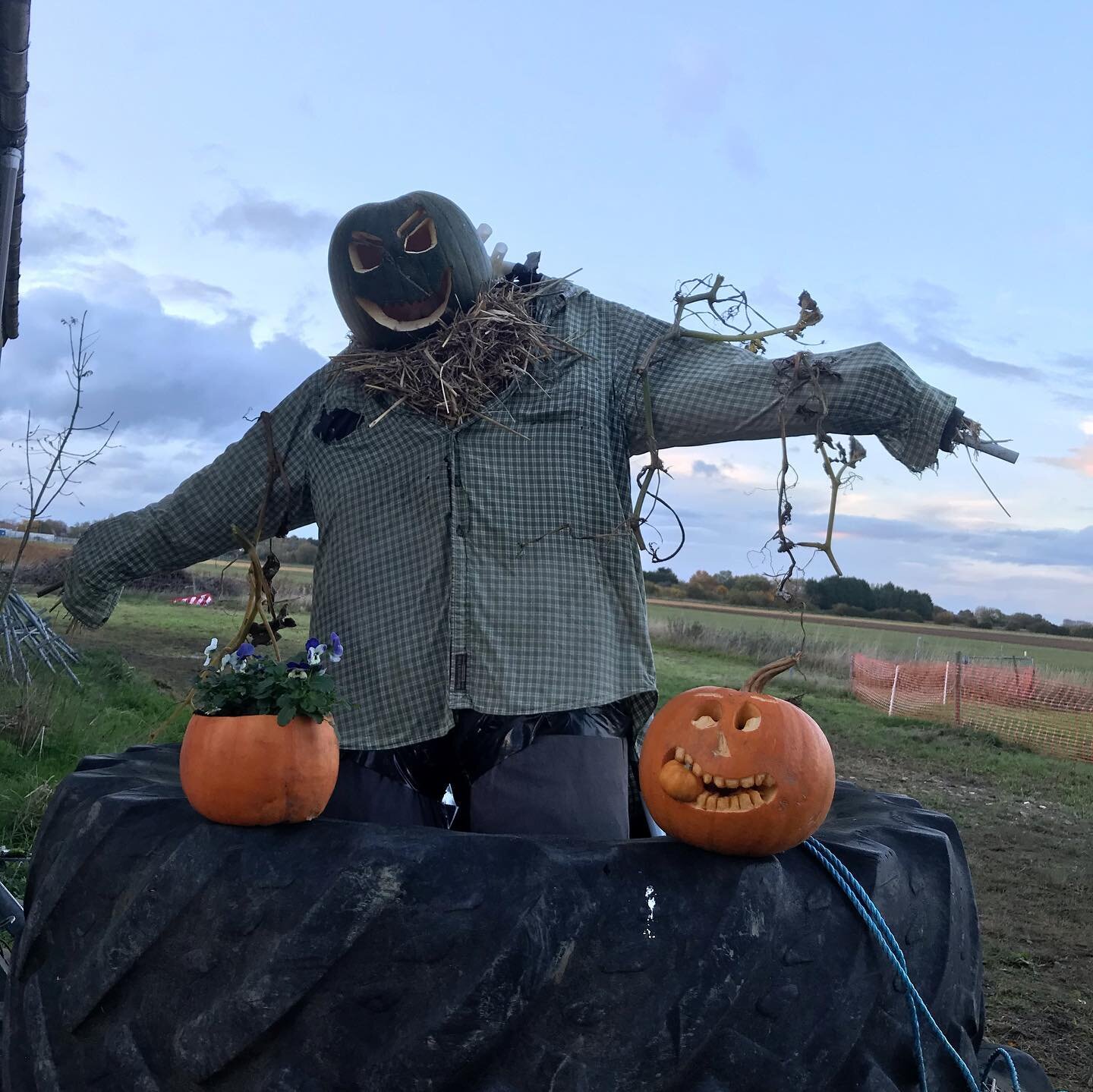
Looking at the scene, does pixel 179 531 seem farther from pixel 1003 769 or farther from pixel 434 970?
pixel 1003 769

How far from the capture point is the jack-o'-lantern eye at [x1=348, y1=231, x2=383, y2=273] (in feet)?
9.12

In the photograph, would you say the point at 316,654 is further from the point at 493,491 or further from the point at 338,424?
the point at 338,424

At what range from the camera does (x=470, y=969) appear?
5.23 feet

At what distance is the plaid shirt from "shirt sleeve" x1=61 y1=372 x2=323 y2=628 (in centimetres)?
19

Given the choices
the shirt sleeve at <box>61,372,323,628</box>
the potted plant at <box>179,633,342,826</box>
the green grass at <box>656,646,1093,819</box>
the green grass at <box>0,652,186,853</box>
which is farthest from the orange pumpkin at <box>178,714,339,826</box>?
the green grass at <box>656,646,1093,819</box>

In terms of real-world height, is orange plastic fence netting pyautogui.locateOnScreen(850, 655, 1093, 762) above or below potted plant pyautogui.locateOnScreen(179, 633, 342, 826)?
below

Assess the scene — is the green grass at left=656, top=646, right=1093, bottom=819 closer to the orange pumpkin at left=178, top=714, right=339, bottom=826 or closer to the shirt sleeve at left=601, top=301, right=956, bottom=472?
the shirt sleeve at left=601, top=301, right=956, bottom=472

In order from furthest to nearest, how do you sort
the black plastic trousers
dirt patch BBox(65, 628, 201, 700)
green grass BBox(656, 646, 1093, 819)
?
dirt patch BBox(65, 628, 201, 700)
green grass BBox(656, 646, 1093, 819)
the black plastic trousers

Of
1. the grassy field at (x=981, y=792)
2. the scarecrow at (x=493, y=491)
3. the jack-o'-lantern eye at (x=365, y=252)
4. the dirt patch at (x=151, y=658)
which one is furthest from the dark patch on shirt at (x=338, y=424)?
the dirt patch at (x=151, y=658)

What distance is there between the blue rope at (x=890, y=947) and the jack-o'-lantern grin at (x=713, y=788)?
0.18 metres

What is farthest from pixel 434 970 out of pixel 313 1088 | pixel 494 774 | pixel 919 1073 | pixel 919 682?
pixel 919 682

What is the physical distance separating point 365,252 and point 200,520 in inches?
37.4

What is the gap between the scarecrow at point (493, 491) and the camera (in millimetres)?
2338

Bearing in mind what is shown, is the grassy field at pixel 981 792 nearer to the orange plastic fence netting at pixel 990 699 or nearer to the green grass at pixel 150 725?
the green grass at pixel 150 725
